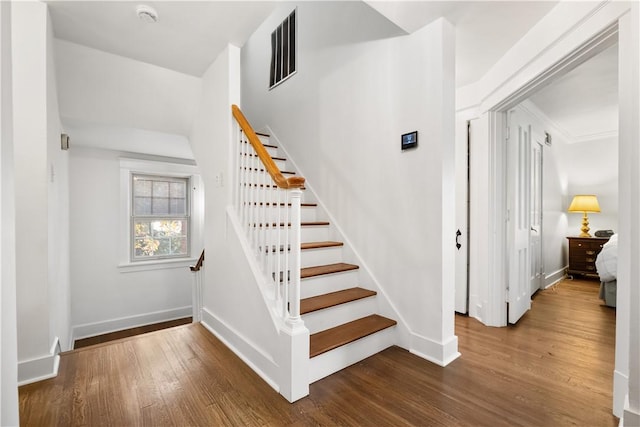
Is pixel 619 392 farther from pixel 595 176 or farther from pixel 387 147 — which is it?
pixel 595 176

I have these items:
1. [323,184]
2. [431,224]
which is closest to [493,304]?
[431,224]

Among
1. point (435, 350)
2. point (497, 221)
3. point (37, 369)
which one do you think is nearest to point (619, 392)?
point (435, 350)

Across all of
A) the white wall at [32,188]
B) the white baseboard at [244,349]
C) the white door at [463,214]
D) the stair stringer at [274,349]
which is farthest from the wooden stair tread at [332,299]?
the white wall at [32,188]

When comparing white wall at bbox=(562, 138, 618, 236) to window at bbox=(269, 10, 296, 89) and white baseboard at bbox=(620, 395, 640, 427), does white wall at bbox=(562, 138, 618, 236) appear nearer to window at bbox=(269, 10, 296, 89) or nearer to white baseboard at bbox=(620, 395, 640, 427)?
window at bbox=(269, 10, 296, 89)

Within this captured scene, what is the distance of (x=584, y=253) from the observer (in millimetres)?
4820

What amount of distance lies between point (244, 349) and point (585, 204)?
5.80 metres

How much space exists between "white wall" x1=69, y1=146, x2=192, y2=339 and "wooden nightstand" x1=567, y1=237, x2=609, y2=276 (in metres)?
6.80

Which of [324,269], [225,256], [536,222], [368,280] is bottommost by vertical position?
[368,280]

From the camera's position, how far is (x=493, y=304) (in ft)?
8.91

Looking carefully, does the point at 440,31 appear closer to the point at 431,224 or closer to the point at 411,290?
the point at 431,224

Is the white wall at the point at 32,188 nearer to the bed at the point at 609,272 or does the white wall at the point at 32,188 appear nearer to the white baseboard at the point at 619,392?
the white baseboard at the point at 619,392

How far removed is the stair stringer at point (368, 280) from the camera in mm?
2236

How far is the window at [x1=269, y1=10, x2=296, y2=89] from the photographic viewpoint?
375cm

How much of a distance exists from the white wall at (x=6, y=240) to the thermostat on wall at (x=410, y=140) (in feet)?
6.66
